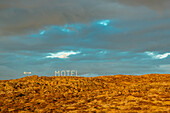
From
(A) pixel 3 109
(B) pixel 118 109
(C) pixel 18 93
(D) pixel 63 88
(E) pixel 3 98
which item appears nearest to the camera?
(B) pixel 118 109

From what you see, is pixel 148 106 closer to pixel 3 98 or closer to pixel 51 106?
pixel 51 106

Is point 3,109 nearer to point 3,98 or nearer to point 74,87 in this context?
point 3,98

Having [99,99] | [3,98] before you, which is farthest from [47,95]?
[99,99]

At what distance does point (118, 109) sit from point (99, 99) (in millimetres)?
3807

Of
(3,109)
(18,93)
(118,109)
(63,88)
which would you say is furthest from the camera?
(63,88)

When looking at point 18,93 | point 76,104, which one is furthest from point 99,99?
point 18,93

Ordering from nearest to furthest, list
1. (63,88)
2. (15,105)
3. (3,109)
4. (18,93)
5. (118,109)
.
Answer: (118,109) → (3,109) → (15,105) → (18,93) → (63,88)

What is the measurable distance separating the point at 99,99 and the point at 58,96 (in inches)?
187

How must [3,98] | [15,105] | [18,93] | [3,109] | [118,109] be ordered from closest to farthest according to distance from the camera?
[118,109] < [3,109] < [15,105] < [3,98] < [18,93]

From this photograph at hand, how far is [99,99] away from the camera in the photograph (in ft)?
58.9

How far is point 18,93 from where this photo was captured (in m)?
21.7

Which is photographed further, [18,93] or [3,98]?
[18,93]

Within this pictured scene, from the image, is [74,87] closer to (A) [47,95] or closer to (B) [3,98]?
(A) [47,95]

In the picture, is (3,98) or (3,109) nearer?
(3,109)
